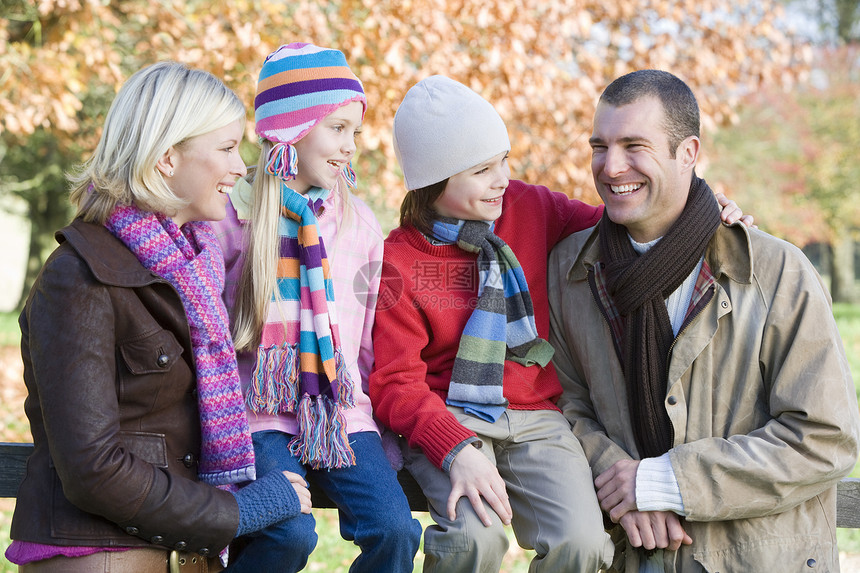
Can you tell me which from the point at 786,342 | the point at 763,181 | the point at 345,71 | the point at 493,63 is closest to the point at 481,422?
the point at 786,342

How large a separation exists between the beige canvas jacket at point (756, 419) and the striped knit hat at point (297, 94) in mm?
1278

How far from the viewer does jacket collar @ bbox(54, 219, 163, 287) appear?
1981 millimetres

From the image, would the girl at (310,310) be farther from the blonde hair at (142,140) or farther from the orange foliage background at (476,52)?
the orange foliage background at (476,52)

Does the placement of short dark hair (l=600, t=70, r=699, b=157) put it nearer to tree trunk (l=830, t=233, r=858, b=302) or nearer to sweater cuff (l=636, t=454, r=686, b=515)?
sweater cuff (l=636, t=454, r=686, b=515)

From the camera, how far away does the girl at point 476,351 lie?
7.83ft

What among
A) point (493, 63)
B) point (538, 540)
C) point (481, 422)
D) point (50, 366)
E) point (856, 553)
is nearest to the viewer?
point (50, 366)

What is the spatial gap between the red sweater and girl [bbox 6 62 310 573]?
417 mm

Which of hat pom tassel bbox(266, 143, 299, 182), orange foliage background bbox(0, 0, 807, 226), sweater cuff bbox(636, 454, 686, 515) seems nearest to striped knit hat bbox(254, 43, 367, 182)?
hat pom tassel bbox(266, 143, 299, 182)

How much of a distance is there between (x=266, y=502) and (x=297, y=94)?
4.19 feet

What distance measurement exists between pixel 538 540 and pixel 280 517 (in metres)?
0.75

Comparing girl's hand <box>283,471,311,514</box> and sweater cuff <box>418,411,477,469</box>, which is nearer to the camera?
girl's hand <box>283,471,311,514</box>

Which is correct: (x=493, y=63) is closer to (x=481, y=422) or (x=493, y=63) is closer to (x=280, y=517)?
(x=481, y=422)

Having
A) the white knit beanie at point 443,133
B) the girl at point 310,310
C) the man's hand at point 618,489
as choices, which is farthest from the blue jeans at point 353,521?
the white knit beanie at point 443,133

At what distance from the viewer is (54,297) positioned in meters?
1.92
